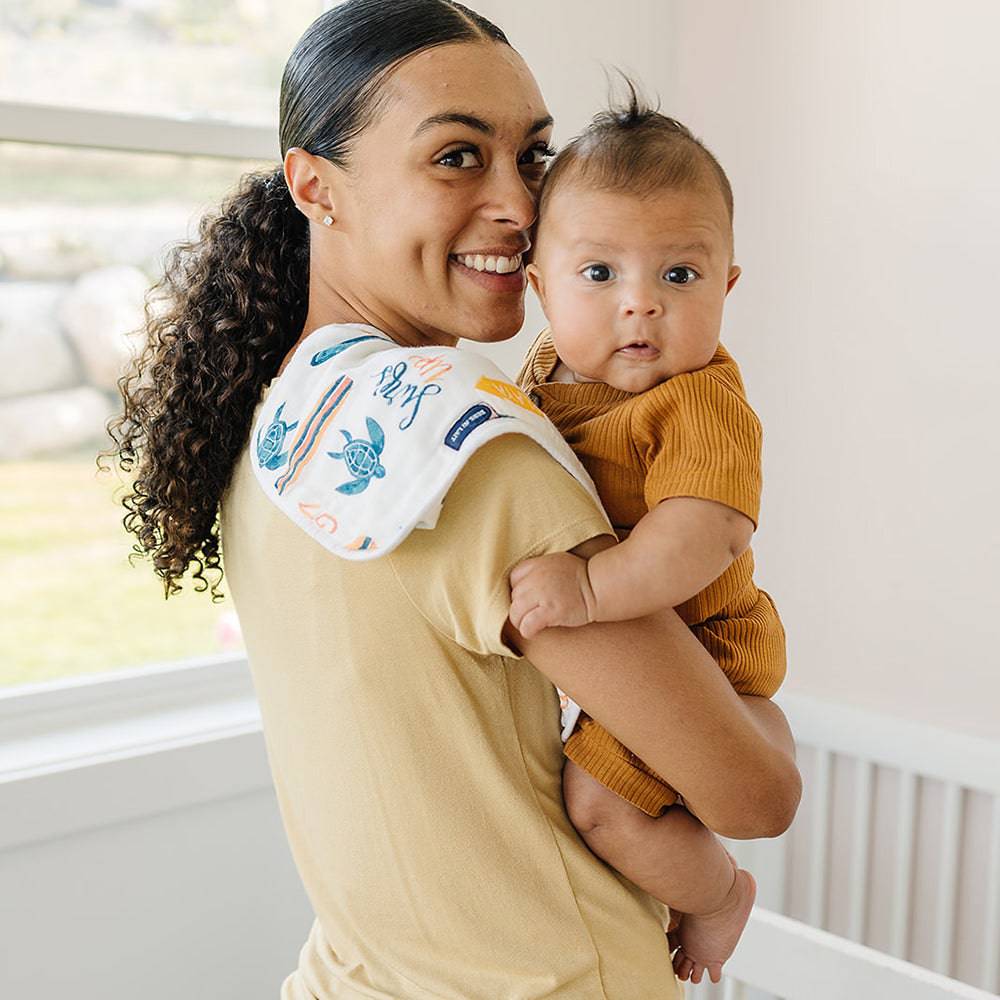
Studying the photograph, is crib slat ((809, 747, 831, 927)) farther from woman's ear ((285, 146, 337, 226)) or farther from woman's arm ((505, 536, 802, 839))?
woman's ear ((285, 146, 337, 226))

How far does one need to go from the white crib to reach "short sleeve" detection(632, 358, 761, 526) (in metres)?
1.24

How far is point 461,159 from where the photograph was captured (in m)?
1.03

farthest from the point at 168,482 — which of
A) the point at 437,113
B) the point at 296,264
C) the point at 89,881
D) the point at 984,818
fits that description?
the point at 984,818

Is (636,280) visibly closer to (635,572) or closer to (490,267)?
(490,267)

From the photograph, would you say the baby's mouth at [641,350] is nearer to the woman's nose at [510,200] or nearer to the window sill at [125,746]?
the woman's nose at [510,200]

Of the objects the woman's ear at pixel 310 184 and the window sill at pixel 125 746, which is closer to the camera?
the woman's ear at pixel 310 184

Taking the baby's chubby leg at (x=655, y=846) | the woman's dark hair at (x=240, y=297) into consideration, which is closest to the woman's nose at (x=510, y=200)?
the woman's dark hair at (x=240, y=297)

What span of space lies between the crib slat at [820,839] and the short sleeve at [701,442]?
5.07 feet

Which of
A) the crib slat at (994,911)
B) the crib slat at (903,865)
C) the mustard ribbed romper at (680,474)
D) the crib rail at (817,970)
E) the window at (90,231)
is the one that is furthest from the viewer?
the crib slat at (903,865)

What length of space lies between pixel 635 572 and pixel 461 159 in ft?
1.33

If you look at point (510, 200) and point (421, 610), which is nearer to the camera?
point (421, 610)

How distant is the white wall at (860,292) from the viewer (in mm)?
2109

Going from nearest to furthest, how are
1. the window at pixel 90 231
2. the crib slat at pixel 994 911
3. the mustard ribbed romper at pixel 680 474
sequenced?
the mustard ribbed romper at pixel 680 474 < the window at pixel 90 231 < the crib slat at pixel 994 911

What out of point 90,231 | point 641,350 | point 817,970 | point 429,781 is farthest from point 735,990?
point 90,231
